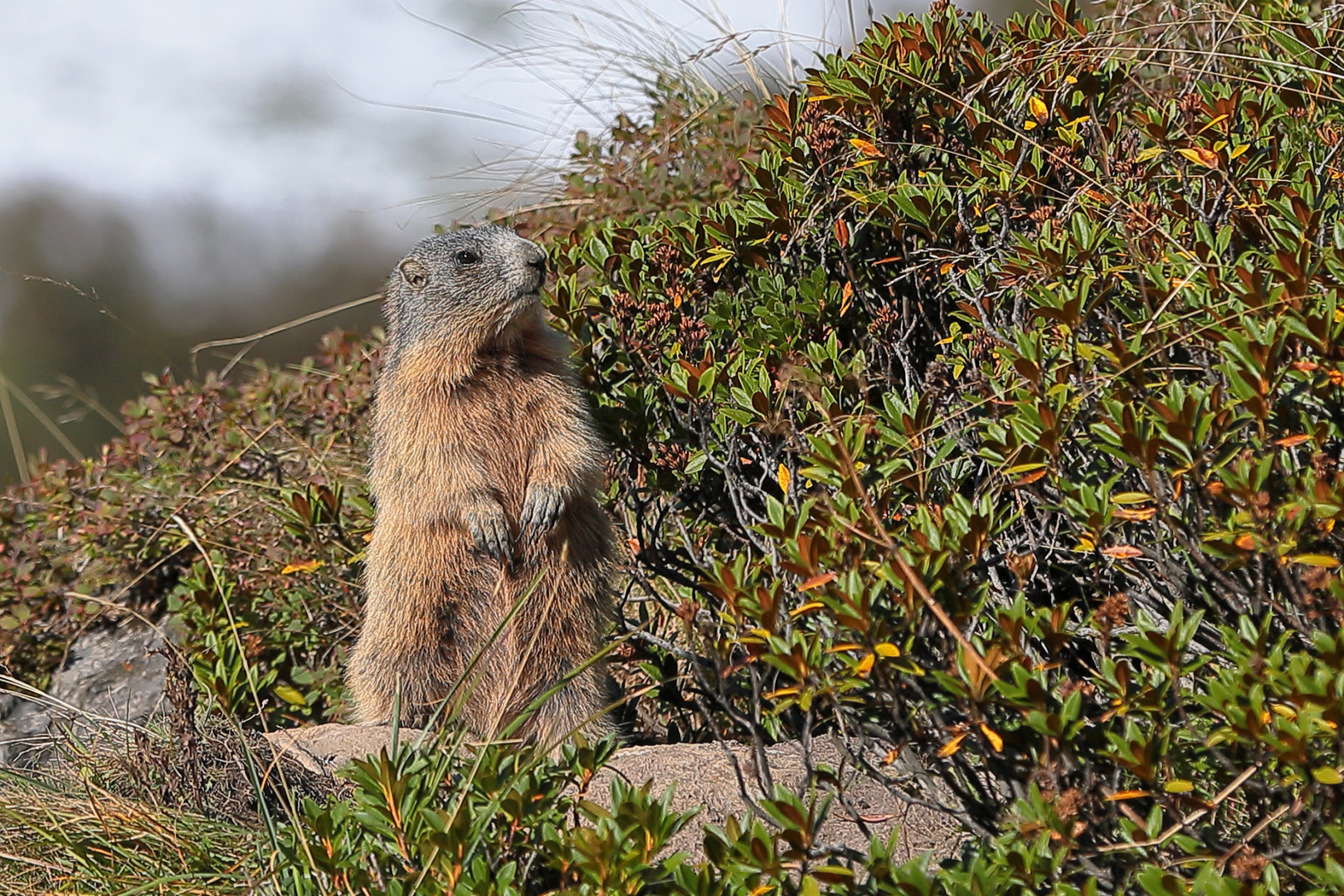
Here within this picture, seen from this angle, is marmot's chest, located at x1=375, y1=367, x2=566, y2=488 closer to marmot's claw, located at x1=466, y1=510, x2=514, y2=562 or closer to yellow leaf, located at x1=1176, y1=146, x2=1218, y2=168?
marmot's claw, located at x1=466, y1=510, x2=514, y2=562

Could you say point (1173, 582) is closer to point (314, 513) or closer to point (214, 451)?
point (314, 513)

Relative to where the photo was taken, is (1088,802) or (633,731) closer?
(1088,802)

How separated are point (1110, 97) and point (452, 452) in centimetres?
264

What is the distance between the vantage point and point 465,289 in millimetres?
4574

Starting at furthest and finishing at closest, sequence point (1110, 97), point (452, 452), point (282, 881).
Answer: point (452, 452), point (1110, 97), point (282, 881)

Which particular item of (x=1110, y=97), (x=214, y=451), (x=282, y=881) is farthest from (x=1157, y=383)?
(x=214, y=451)

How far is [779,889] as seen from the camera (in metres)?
2.32

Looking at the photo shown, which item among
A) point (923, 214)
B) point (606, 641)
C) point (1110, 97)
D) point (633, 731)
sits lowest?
point (633, 731)

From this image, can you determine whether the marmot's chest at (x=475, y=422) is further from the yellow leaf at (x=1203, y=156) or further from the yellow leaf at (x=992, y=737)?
the yellow leaf at (x=992, y=737)

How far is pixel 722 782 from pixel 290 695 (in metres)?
2.26

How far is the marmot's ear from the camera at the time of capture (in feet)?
15.7

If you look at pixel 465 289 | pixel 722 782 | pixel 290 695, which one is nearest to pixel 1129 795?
pixel 722 782

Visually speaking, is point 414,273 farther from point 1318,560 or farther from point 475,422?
point 1318,560

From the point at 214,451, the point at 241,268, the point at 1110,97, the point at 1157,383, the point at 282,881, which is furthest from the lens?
the point at 241,268
